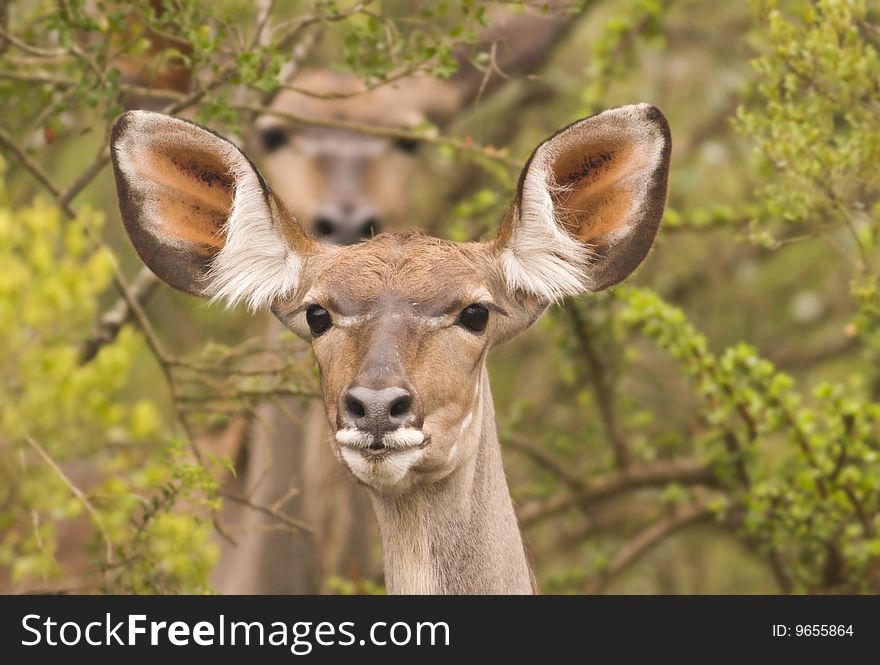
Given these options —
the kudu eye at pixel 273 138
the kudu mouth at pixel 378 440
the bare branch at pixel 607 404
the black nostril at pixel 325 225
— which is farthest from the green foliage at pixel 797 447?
the kudu eye at pixel 273 138

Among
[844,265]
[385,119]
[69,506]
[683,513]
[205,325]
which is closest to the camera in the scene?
[69,506]

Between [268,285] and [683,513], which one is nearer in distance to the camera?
[268,285]

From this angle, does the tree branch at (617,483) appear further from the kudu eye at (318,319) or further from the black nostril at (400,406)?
the black nostril at (400,406)

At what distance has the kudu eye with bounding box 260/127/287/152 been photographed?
31.1ft

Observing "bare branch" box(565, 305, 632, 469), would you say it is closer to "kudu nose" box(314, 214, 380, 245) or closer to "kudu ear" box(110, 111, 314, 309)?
"kudu nose" box(314, 214, 380, 245)

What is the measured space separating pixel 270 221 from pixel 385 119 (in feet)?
13.8

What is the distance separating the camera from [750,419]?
22.1ft

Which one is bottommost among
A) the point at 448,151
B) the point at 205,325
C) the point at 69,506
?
the point at 69,506

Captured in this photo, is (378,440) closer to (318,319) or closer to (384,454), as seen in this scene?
(384,454)

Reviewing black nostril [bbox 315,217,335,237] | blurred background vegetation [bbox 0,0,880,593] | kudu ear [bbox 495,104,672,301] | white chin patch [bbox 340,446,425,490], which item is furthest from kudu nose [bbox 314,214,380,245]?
white chin patch [bbox 340,446,425,490]

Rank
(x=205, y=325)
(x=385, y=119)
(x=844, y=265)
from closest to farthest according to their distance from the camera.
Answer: (x=385, y=119), (x=844, y=265), (x=205, y=325)

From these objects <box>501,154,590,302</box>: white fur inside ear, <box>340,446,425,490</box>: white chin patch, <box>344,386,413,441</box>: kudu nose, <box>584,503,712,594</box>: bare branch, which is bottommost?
<box>340,446,425,490</box>: white chin patch
